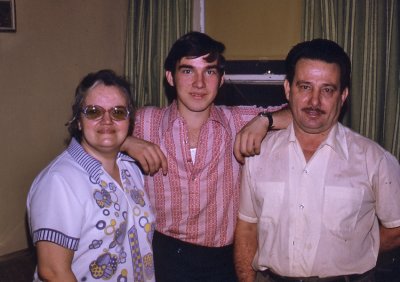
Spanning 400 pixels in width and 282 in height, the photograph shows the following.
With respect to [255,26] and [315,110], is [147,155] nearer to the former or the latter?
[315,110]

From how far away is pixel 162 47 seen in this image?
3695 mm

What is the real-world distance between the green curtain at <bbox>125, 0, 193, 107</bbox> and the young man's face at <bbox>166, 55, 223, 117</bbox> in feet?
4.70

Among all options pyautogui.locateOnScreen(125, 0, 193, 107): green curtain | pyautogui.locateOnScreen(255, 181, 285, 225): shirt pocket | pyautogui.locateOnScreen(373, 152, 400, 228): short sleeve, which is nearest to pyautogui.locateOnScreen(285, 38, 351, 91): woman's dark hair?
pyautogui.locateOnScreen(373, 152, 400, 228): short sleeve

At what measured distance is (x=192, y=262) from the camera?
223 centimetres

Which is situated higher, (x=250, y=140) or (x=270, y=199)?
(x=250, y=140)

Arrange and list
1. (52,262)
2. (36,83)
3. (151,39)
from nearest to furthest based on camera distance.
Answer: (52,262)
(36,83)
(151,39)

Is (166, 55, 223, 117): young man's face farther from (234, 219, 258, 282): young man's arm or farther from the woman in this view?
(234, 219, 258, 282): young man's arm

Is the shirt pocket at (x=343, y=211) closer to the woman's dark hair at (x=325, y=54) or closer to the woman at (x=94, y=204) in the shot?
the woman's dark hair at (x=325, y=54)

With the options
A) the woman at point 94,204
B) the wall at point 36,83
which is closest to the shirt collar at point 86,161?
the woman at point 94,204

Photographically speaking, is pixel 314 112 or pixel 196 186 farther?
pixel 196 186

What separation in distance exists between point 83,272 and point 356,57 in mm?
2201

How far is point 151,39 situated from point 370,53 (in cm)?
176

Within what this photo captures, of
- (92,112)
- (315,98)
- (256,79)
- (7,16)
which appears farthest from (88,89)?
(256,79)

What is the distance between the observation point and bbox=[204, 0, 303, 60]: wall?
3346 mm
